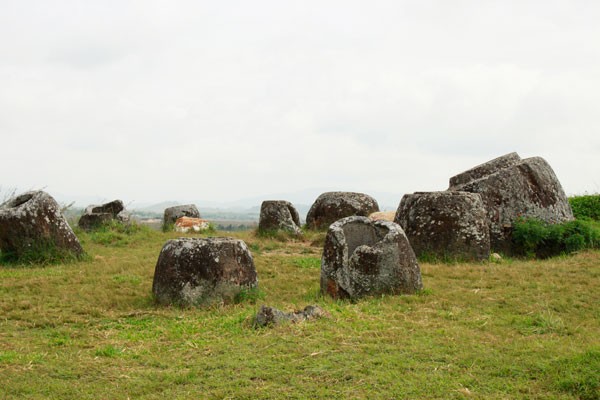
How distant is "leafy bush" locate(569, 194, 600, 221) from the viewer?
62.0 ft

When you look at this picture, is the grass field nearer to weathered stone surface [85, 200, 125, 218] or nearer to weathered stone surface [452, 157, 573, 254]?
weathered stone surface [452, 157, 573, 254]

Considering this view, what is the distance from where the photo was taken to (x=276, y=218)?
64.0 feet

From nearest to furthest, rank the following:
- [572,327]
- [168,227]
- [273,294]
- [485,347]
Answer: [485,347] < [572,327] < [273,294] < [168,227]

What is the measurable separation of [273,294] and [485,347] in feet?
13.9

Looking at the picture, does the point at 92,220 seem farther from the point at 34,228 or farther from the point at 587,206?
the point at 587,206

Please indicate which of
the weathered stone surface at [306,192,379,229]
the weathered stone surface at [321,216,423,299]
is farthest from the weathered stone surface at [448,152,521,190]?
the weathered stone surface at [321,216,423,299]

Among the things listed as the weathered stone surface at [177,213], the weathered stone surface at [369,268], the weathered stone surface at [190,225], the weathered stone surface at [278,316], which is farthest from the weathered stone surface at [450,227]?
the weathered stone surface at [177,213]

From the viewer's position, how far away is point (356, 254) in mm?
9430

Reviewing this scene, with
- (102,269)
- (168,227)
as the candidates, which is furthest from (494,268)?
(168,227)

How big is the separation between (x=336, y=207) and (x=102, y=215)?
8.08 metres

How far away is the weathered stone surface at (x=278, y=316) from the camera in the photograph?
293 inches

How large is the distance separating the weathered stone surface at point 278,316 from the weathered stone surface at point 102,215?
1398cm

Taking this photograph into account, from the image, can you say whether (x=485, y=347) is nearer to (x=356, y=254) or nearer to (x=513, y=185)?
(x=356, y=254)

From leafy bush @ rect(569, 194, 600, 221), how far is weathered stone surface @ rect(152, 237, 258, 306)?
44.4 feet
